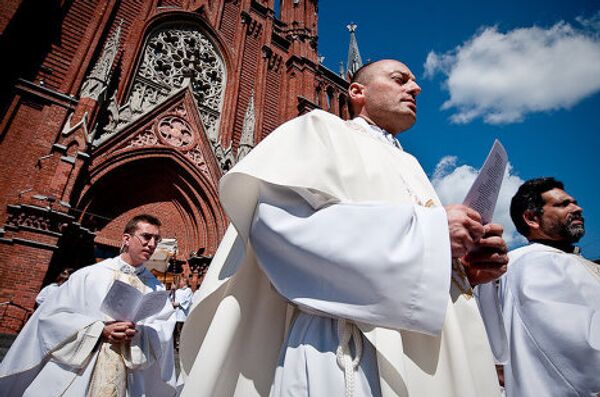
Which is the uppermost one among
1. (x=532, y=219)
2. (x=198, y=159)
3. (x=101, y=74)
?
(x=101, y=74)

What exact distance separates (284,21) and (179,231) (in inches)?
484

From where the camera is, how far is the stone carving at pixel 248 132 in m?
10.4

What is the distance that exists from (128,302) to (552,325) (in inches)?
116

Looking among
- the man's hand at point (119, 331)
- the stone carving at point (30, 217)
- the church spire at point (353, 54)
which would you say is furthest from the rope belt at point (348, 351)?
the church spire at point (353, 54)

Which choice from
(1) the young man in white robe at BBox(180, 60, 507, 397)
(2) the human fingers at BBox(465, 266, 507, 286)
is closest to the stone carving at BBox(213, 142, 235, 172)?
(1) the young man in white robe at BBox(180, 60, 507, 397)

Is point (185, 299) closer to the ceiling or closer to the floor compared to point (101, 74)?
closer to the floor

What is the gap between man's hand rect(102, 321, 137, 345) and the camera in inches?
100

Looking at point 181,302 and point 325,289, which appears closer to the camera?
point 325,289

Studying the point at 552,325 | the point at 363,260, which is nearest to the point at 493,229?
the point at 363,260

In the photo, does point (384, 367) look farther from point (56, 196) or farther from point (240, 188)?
point (56, 196)

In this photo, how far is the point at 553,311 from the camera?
2043mm

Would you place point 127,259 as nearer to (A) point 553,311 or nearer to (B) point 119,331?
(B) point 119,331

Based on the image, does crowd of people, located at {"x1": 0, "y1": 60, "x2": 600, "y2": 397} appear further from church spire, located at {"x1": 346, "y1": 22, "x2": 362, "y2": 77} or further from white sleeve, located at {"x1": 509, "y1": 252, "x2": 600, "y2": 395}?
church spire, located at {"x1": 346, "y1": 22, "x2": 362, "y2": 77}

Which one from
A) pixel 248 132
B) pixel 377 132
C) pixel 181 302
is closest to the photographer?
pixel 377 132
